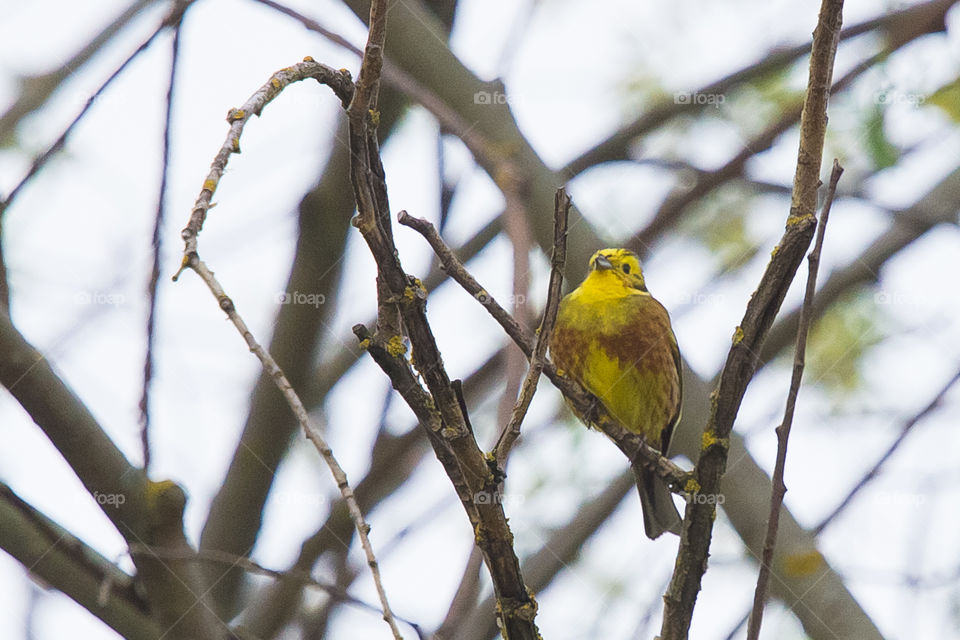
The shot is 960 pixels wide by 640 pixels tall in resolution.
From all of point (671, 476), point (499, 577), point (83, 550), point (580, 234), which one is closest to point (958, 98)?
point (580, 234)

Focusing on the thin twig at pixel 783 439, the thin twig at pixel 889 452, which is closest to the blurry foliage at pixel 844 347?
the thin twig at pixel 889 452

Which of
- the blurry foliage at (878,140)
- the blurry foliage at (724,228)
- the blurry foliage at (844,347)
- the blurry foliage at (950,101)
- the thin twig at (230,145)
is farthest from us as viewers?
the blurry foliage at (724,228)

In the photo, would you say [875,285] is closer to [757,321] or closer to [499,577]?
[757,321]

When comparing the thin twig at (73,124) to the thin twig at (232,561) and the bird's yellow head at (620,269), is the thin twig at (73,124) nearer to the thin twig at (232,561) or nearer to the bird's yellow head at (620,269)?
the thin twig at (232,561)

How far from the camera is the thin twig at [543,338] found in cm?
210

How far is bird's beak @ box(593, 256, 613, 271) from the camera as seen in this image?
5047 millimetres

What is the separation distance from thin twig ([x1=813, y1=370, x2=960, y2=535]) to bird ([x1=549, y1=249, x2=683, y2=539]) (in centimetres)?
158

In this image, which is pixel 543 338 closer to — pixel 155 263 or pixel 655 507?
pixel 155 263

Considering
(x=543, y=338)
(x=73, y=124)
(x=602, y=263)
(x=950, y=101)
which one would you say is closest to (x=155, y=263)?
(x=73, y=124)

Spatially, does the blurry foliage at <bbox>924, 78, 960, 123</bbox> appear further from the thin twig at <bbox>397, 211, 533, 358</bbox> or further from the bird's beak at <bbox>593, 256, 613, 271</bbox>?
the thin twig at <bbox>397, 211, 533, 358</bbox>

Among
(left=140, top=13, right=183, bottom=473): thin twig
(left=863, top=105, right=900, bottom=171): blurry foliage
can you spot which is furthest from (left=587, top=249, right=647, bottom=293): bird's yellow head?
(left=140, top=13, right=183, bottom=473): thin twig

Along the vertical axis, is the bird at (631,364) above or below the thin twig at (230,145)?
above

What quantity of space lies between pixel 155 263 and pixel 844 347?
15.8 feet

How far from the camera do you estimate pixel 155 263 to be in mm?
3176
